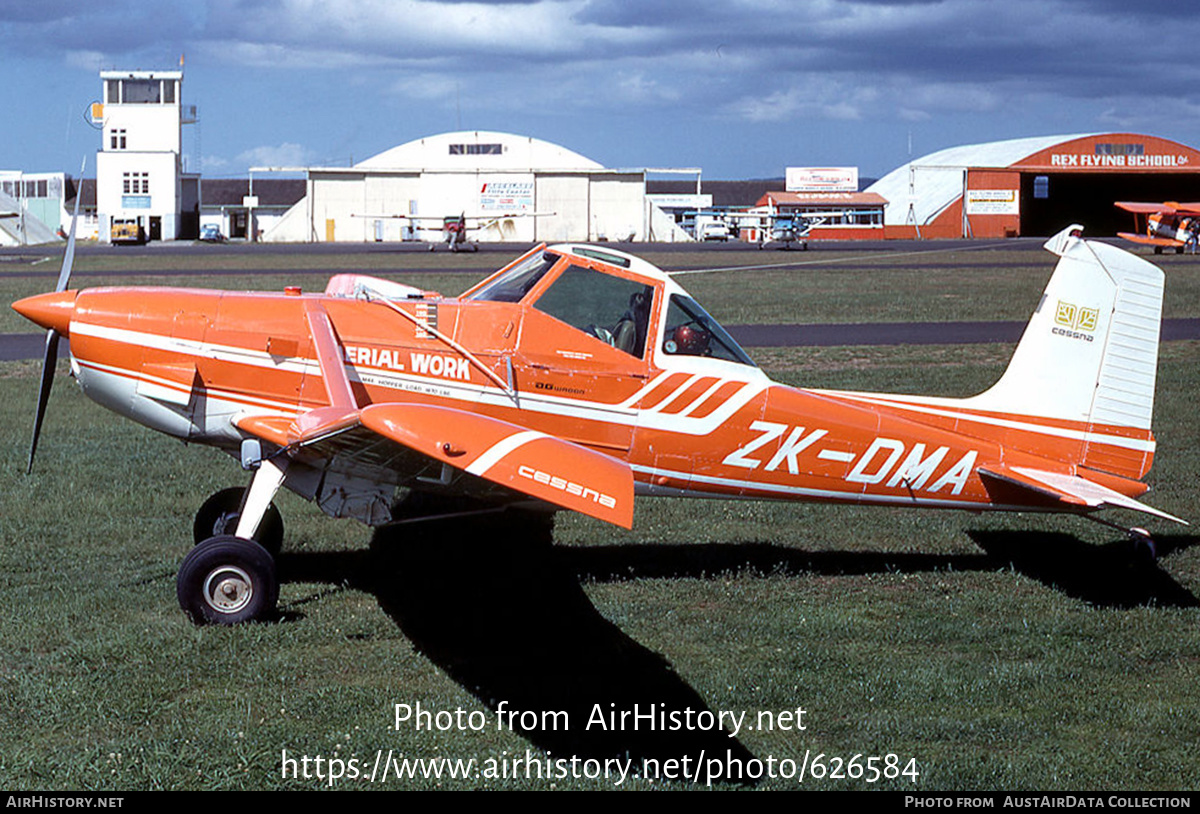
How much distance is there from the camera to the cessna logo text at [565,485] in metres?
5.56

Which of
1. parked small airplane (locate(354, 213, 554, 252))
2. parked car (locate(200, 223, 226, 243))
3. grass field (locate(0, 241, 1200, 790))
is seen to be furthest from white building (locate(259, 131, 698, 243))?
grass field (locate(0, 241, 1200, 790))

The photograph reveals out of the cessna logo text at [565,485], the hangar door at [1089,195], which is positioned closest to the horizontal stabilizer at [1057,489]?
the cessna logo text at [565,485]

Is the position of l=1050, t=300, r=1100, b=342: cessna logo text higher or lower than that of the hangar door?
lower

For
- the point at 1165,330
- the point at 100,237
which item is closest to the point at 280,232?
the point at 100,237

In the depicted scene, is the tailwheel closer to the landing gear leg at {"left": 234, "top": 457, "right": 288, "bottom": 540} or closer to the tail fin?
the tail fin

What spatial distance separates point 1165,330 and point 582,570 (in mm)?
21442

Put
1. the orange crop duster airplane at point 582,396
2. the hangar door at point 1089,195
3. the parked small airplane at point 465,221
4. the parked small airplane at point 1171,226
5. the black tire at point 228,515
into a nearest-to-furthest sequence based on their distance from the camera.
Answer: the orange crop duster airplane at point 582,396 < the black tire at point 228,515 < the parked small airplane at point 1171,226 < the parked small airplane at point 465,221 < the hangar door at point 1089,195

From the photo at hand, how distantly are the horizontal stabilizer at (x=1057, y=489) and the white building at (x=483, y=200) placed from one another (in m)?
86.3

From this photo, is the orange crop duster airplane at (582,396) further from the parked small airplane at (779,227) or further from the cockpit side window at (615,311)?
the parked small airplane at (779,227)

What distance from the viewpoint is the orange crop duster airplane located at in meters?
7.89

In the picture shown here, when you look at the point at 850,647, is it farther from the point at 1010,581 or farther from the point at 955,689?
the point at 1010,581

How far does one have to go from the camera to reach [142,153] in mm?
93562

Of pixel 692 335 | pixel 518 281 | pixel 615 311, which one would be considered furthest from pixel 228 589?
pixel 692 335

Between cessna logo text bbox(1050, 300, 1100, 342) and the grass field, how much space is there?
187 centimetres
